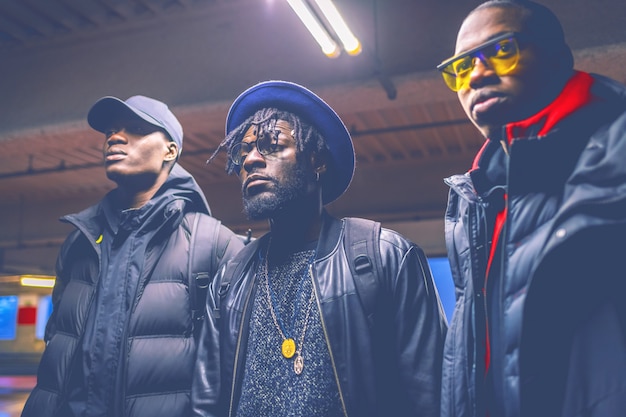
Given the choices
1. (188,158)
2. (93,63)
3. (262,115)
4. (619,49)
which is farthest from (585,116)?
(188,158)

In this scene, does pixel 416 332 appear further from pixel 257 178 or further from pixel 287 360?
pixel 257 178

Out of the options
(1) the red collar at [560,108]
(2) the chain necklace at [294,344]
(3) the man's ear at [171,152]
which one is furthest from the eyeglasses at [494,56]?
(3) the man's ear at [171,152]

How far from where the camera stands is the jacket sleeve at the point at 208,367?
6.63ft

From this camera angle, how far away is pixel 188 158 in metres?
8.74

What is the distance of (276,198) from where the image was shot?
212 centimetres

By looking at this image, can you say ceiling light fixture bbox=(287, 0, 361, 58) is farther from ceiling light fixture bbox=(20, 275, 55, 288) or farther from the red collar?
ceiling light fixture bbox=(20, 275, 55, 288)

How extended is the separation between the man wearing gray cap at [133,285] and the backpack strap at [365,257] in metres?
0.65

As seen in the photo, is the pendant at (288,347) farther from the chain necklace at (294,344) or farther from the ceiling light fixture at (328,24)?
→ the ceiling light fixture at (328,24)

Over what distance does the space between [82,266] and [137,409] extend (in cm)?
74

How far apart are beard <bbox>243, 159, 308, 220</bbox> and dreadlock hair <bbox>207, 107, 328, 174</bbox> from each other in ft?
0.41

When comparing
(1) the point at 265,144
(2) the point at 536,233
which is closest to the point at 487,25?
(2) the point at 536,233

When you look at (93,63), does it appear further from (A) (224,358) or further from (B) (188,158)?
(A) (224,358)

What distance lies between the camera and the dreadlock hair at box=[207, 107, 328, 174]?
7.25ft

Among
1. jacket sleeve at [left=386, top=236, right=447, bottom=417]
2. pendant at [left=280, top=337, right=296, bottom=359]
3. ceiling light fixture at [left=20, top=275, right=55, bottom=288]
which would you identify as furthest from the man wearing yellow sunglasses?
ceiling light fixture at [left=20, top=275, right=55, bottom=288]
